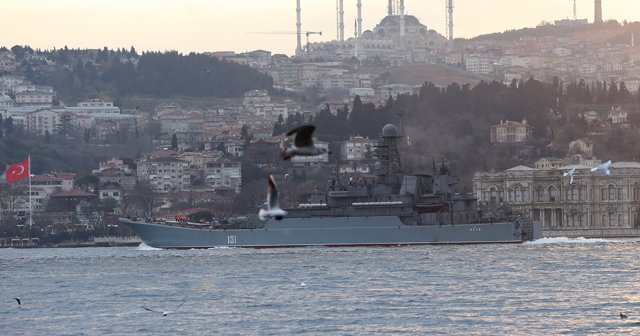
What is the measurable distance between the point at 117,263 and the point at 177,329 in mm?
32467

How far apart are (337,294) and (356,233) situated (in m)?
34.6

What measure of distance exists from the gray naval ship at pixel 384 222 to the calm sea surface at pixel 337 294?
826cm

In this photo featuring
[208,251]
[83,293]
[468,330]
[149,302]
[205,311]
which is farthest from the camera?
[208,251]

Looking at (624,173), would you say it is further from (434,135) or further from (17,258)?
(17,258)

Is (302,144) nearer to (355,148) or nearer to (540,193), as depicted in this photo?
(540,193)

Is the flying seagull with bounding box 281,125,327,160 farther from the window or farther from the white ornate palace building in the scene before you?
the window

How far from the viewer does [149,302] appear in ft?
174

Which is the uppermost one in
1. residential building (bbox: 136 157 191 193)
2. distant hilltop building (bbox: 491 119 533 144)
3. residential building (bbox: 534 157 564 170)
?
distant hilltop building (bbox: 491 119 533 144)

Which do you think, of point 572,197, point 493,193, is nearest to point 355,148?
point 493,193

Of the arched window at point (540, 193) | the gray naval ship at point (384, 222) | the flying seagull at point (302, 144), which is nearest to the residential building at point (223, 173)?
the arched window at point (540, 193)

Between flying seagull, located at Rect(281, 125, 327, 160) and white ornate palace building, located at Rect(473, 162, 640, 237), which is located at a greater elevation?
flying seagull, located at Rect(281, 125, 327, 160)

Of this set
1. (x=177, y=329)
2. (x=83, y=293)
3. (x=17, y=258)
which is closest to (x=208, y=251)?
(x=17, y=258)

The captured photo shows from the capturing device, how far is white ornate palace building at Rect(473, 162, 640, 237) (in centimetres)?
10700

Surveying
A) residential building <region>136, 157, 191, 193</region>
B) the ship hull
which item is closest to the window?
the ship hull
